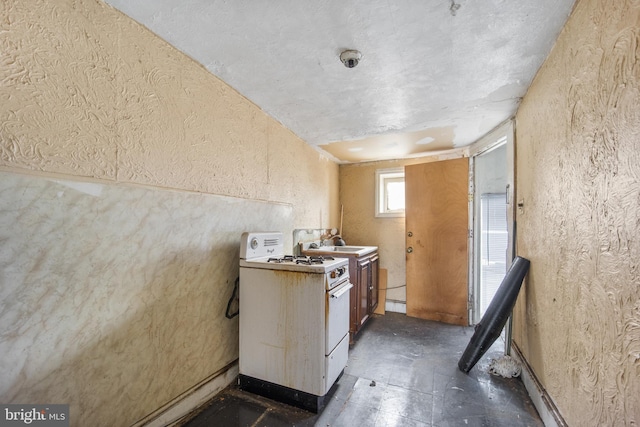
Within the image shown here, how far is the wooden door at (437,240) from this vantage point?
325 cm

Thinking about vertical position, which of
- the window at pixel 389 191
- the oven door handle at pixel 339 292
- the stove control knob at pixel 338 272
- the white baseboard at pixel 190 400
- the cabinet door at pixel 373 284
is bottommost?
the white baseboard at pixel 190 400

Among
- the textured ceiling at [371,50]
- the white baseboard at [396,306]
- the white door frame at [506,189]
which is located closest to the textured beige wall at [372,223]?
the white baseboard at [396,306]

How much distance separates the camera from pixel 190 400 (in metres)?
1.66

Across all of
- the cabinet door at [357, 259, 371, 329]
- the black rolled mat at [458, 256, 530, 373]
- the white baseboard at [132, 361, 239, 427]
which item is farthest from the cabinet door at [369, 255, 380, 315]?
the white baseboard at [132, 361, 239, 427]

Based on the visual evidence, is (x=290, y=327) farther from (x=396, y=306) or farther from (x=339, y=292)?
(x=396, y=306)

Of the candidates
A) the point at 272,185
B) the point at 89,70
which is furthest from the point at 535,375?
the point at 89,70

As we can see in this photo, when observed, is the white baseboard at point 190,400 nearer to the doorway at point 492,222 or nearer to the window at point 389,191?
the window at point 389,191

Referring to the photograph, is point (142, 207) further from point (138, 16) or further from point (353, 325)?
point (353, 325)

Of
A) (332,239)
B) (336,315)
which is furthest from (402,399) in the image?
(332,239)

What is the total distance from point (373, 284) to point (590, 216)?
8.56 ft

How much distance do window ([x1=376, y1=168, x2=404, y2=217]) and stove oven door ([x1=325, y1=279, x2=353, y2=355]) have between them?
2.21 metres

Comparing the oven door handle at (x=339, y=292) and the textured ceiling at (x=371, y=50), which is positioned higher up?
the textured ceiling at (x=371, y=50)

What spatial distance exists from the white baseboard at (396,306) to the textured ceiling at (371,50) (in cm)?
260

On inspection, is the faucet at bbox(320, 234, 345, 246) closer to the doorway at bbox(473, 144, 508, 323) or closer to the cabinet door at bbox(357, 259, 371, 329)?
the cabinet door at bbox(357, 259, 371, 329)
